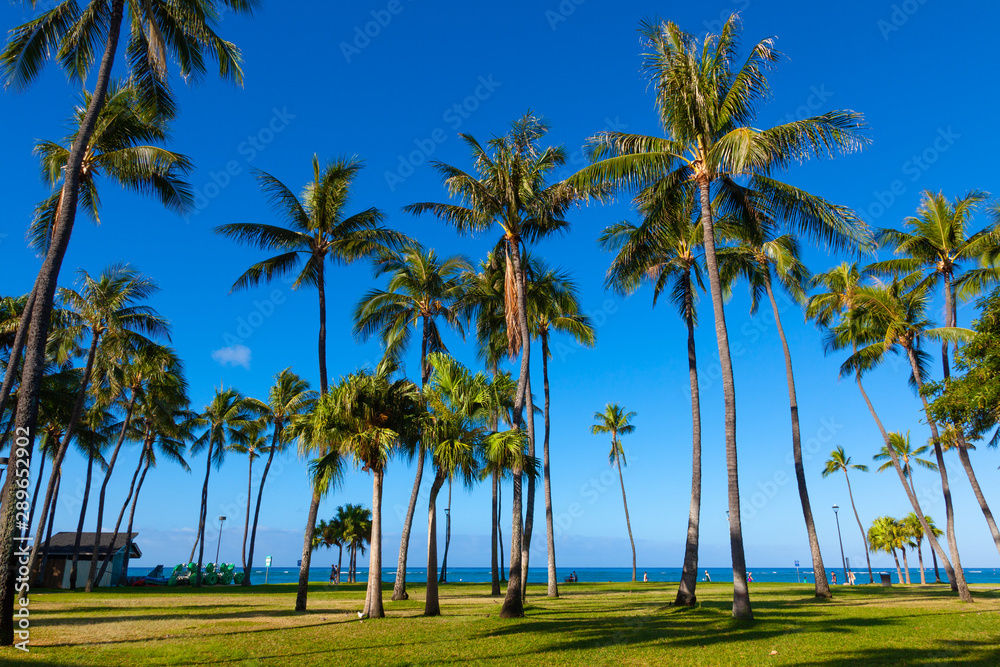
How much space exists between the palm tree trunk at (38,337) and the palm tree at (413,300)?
12081 millimetres

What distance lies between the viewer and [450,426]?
1698 centimetres

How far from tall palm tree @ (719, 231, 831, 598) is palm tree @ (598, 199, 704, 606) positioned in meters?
1.73

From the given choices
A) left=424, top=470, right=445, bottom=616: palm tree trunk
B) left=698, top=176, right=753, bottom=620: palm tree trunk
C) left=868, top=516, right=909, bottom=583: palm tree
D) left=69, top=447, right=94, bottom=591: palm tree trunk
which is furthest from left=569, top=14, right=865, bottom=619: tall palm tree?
left=868, top=516, right=909, bottom=583: palm tree

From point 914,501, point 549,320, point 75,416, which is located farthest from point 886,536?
point 75,416

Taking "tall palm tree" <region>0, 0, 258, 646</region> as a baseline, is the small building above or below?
below

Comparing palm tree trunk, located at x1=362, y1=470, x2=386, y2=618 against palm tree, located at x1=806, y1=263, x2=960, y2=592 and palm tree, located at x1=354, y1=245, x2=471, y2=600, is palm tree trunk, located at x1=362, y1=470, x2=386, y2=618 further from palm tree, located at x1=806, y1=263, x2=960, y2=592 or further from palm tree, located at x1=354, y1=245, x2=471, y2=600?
palm tree, located at x1=806, y1=263, x2=960, y2=592

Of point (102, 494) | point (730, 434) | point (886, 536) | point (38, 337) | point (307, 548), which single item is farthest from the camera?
point (886, 536)

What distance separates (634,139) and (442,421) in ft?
32.7

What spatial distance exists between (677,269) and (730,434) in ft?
28.9

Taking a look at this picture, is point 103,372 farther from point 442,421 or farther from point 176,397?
point 442,421

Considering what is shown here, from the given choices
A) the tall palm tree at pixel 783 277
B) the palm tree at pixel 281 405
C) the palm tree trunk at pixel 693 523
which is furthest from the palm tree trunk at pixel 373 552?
the palm tree at pixel 281 405

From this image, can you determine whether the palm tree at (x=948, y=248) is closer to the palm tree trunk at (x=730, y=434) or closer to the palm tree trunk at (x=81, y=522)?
the palm tree trunk at (x=730, y=434)

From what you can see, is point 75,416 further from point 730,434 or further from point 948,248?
point 948,248

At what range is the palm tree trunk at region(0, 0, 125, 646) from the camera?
35.9 ft
